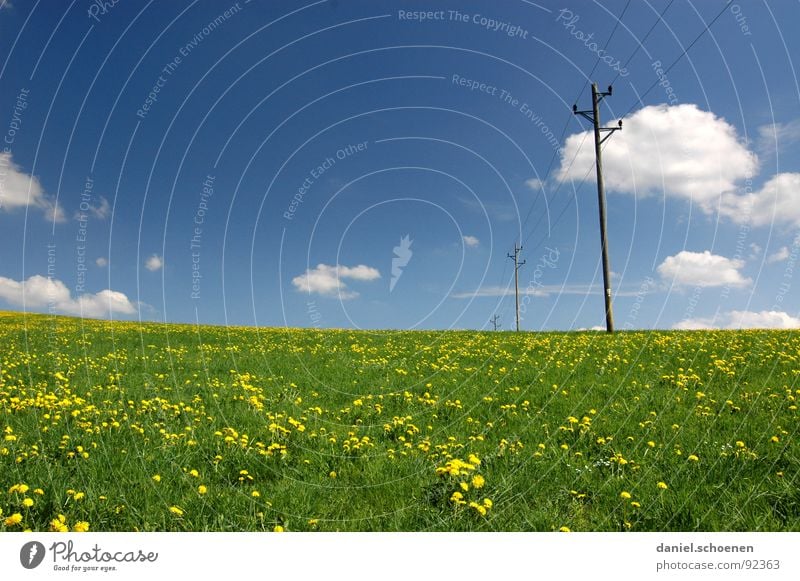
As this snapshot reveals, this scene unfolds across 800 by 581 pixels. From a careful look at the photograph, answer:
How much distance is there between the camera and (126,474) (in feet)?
17.1

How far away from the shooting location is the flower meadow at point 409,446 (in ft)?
14.3

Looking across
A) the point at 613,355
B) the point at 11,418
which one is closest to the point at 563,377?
the point at 613,355

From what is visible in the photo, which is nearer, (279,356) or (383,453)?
(383,453)

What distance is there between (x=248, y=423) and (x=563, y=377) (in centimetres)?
657

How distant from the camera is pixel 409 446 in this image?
240 inches
